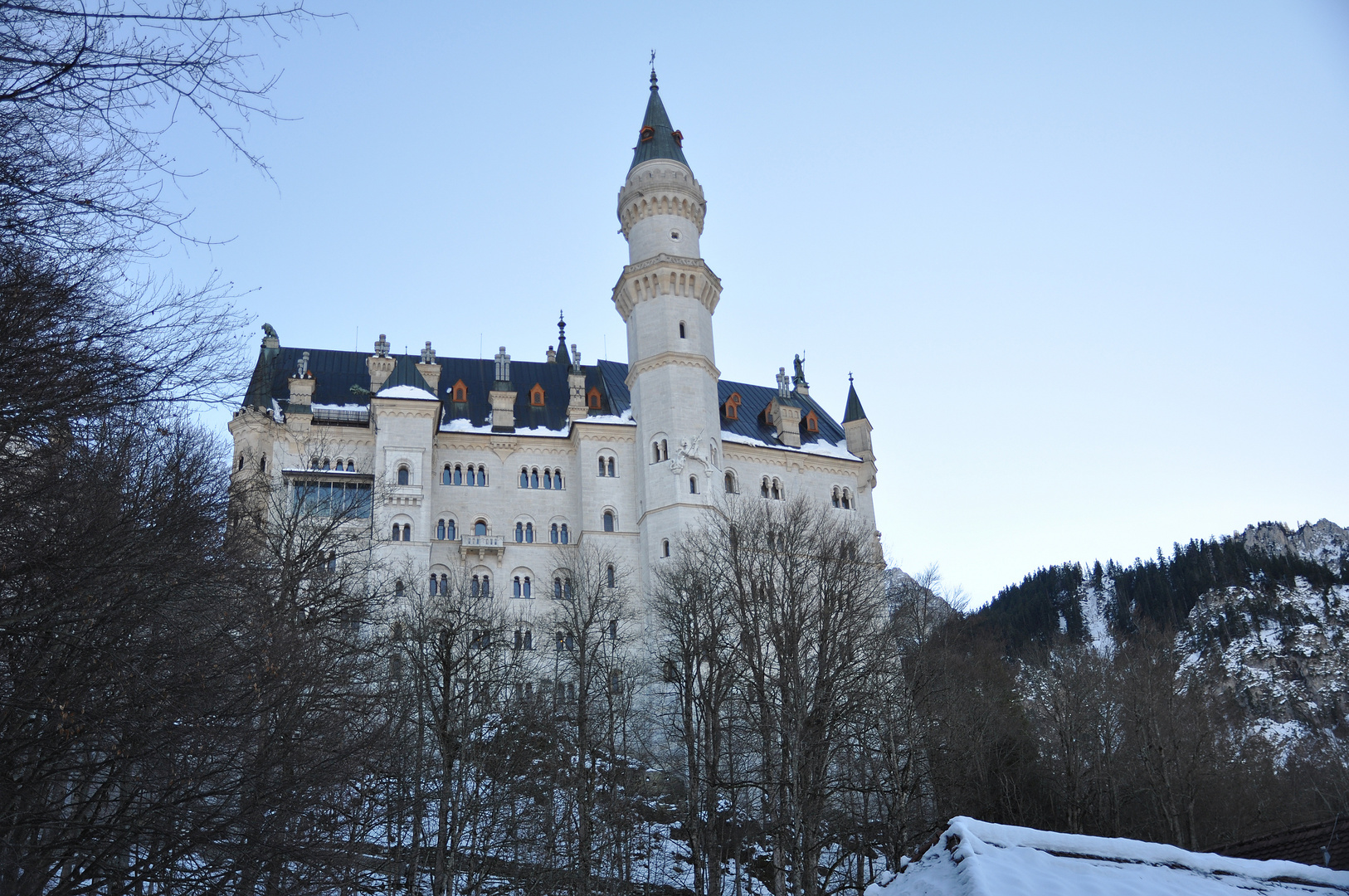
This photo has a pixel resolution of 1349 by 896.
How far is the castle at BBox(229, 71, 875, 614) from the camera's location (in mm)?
59469

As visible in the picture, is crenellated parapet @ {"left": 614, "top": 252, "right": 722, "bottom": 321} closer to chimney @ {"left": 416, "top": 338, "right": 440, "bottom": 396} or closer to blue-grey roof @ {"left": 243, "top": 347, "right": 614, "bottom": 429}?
blue-grey roof @ {"left": 243, "top": 347, "right": 614, "bottom": 429}

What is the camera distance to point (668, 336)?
2522 inches

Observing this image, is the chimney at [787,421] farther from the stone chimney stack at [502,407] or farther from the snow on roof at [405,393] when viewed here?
the snow on roof at [405,393]

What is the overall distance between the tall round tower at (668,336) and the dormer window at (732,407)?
18.6 ft

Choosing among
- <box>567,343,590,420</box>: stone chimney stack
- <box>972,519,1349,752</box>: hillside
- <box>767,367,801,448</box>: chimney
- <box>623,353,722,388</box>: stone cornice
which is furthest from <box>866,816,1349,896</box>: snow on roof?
<box>972,519,1349,752</box>: hillside

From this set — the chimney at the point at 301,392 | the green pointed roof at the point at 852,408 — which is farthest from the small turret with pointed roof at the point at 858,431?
the chimney at the point at 301,392

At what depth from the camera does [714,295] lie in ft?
223

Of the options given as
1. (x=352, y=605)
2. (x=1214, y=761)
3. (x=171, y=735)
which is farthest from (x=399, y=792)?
(x=1214, y=761)

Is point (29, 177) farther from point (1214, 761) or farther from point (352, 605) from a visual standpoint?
point (1214, 761)

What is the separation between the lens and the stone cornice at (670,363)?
63.3 meters

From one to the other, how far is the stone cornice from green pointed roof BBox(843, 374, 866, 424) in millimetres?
13451

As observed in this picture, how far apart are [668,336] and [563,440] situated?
896 cm

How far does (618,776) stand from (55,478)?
29.7m

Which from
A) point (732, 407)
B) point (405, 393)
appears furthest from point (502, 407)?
point (732, 407)
